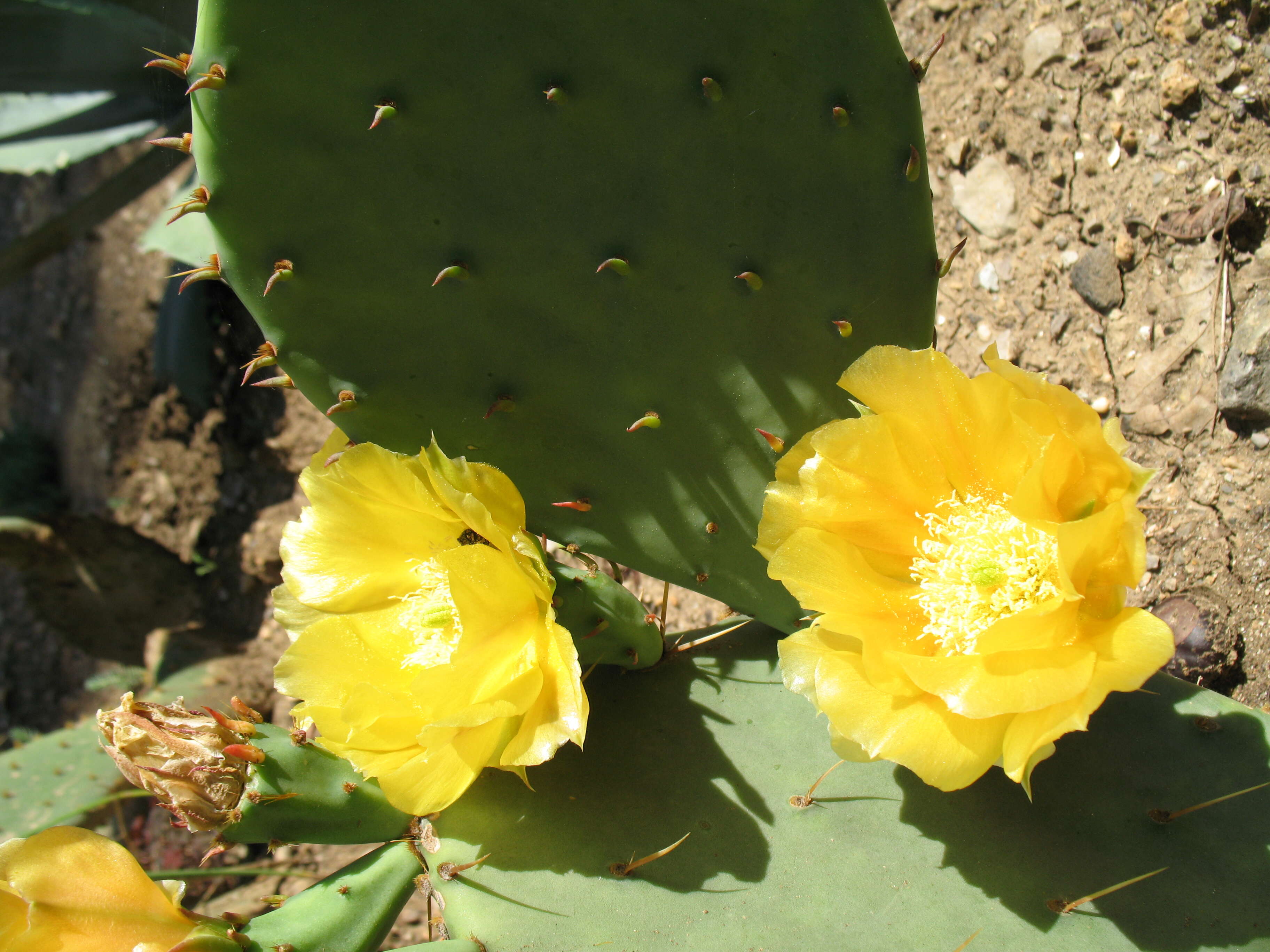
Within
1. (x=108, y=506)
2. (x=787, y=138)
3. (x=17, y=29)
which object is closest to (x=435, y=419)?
(x=787, y=138)

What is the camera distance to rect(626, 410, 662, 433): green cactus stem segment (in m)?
0.87

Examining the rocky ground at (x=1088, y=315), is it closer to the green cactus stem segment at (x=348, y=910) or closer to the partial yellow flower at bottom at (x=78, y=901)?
the green cactus stem segment at (x=348, y=910)

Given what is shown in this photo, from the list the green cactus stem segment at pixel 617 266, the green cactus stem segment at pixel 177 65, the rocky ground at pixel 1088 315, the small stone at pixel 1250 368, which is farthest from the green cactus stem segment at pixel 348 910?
the small stone at pixel 1250 368

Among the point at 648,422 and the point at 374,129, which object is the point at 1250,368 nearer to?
the point at 648,422

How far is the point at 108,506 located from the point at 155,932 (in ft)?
8.77

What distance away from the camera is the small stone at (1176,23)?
124 centimetres

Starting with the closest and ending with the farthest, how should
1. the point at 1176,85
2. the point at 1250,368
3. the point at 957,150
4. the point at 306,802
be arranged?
the point at 306,802 → the point at 1250,368 → the point at 1176,85 → the point at 957,150

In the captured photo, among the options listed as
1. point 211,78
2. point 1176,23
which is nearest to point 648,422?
point 211,78

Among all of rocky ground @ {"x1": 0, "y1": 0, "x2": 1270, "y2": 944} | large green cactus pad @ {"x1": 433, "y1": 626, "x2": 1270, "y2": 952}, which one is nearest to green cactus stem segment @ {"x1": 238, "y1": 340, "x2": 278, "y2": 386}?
large green cactus pad @ {"x1": 433, "y1": 626, "x2": 1270, "y2": 952}

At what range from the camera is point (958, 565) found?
0.75 metres

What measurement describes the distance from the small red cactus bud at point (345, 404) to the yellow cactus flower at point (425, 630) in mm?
62

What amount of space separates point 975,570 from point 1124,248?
0.80 meters

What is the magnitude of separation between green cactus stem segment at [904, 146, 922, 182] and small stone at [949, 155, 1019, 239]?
2.30 feet

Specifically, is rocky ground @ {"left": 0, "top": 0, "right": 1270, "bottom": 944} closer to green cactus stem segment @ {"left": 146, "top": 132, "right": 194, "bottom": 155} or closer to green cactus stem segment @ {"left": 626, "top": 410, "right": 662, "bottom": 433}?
green cactus stem segment @ {"left": 626, "top": 410, "right": 662, "bottom": 433}
